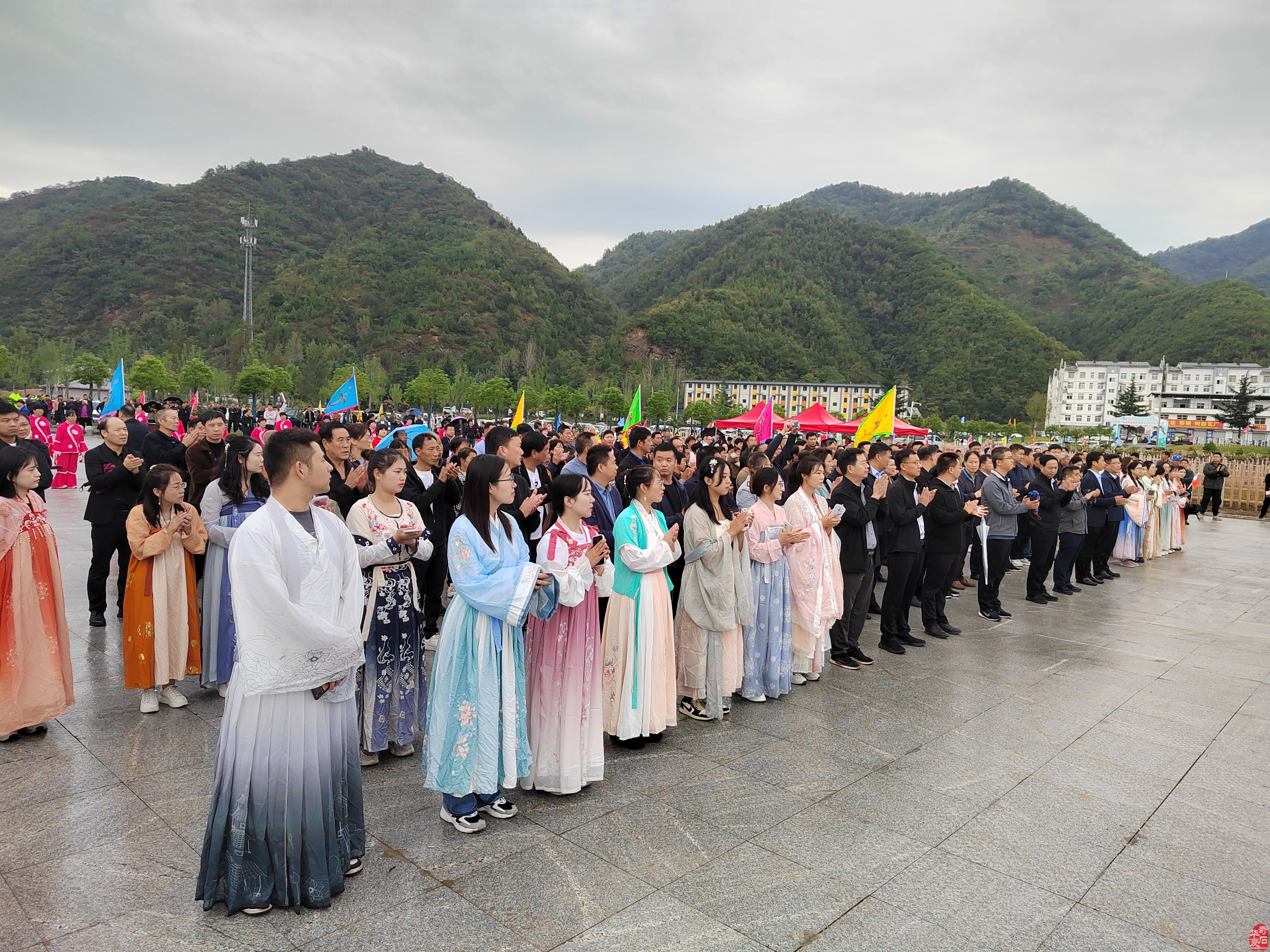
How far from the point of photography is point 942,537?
23.1 ft

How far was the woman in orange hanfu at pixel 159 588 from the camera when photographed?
438cm

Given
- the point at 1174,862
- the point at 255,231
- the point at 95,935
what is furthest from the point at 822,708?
the point at 255,231

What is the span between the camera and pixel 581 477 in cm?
375

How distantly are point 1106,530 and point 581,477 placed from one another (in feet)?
31.7

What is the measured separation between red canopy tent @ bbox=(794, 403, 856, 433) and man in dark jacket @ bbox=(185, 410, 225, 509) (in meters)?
16.1

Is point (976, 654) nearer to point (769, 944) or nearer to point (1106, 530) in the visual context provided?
point (769, 944)

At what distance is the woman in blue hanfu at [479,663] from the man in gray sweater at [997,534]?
6.37 metres

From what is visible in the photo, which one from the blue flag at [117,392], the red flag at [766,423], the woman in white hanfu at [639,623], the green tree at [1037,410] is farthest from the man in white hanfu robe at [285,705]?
the green tree at [1037,410]

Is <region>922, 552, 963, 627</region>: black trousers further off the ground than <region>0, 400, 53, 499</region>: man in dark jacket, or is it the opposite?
A: <region>0, 400, 53, 499</region>: man in dark jacket

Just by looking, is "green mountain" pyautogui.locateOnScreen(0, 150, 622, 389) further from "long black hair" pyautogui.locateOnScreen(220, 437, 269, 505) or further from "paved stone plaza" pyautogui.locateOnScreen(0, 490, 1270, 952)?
"paved stone plaza" pyautogui.locateOnScreen(0, 490, 1270, 952)

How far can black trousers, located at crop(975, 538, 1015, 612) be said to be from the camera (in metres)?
8.05

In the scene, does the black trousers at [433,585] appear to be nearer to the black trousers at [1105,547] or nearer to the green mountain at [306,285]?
the black trousers at [1105,547]

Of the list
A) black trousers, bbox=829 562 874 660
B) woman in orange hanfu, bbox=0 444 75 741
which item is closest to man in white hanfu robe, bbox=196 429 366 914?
woman in orange hanfu, bbox=0 444 75 741

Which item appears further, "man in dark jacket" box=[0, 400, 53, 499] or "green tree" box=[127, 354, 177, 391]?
"green tree" box=[127, 354, 177, 391]
